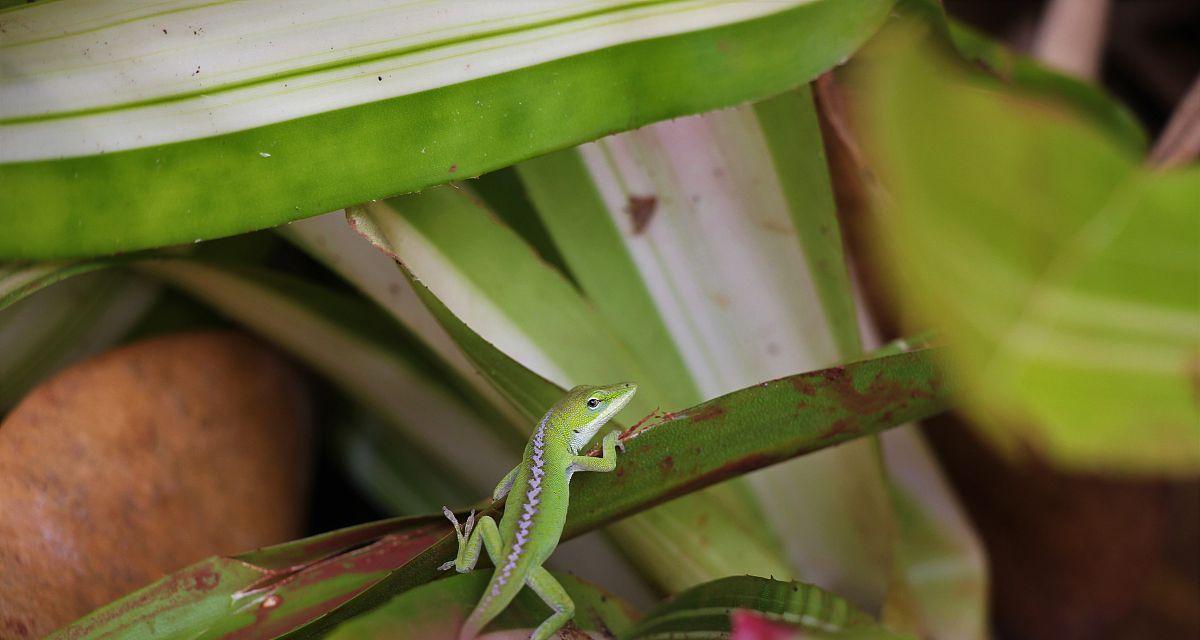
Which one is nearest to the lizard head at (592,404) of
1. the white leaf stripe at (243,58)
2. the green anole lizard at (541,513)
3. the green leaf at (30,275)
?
the green anole lizard at (541,513)

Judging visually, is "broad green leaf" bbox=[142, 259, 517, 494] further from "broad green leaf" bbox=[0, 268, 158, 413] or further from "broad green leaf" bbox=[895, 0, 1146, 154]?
"broad green leaf" bbox=[895, 0, 1146, 154]

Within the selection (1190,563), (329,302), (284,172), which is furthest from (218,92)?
(1190,563)

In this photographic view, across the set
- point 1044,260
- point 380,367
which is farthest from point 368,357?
point 1044,260

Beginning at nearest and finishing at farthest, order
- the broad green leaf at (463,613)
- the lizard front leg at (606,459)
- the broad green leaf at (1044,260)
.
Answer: the broad green leaf at (1044,260) < the broad green leaf at (463,613) < the lizard front leg at (606,459)

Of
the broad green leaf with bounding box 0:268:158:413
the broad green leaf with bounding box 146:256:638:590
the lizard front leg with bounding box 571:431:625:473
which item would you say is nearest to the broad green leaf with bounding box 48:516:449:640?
the lizard front leg with bounding box 571:431:625:473

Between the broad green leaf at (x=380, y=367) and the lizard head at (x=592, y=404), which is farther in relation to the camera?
the broad green leaf at (x=380, y=367)

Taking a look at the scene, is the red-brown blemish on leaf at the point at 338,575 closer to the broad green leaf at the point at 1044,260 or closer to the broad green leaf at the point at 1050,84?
the broad green leaf at the point at 1044,260

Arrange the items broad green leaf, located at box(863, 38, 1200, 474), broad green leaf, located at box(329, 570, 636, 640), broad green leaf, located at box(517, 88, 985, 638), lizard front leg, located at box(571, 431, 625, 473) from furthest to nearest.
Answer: broad green leaf, located at box(517, 88, 985, 638), lizard front leg, located at box(571, 431, 625, 473), broad green leaf, located at box(329, 570, 636, 640), broad green leaf, located at box(863, 38, 1200, 474)
